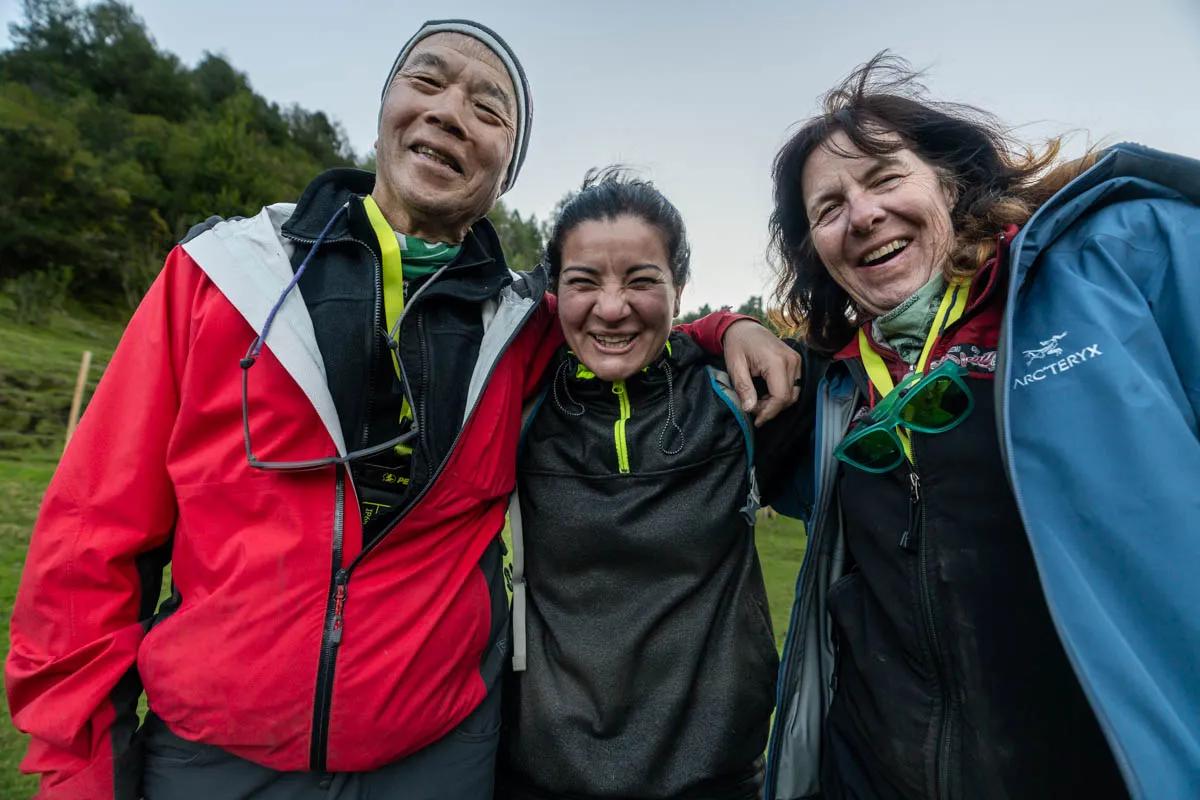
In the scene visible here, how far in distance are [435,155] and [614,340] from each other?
0.94 m

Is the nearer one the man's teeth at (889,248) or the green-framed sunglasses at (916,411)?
the green-framed sunglasses at (916,411)

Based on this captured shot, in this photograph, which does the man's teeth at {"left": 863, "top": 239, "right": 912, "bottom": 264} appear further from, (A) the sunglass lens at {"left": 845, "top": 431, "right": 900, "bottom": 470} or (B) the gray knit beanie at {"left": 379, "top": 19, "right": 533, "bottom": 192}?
(B) the gray knit beanie at {"left": 379, "top": 19, "right": 533, "bottom": 192}

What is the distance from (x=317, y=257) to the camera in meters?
1.96

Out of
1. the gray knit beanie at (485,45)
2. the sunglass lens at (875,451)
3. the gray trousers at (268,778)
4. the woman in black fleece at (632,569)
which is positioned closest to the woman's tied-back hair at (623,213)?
the woman in black fleece at (632,569)

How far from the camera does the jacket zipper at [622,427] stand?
2180mm

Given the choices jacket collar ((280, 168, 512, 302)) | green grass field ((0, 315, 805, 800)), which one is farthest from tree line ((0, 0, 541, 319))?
jacket collar ((280, 168, 512, 302))

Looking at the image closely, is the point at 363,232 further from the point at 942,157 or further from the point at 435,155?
the point at 942,157

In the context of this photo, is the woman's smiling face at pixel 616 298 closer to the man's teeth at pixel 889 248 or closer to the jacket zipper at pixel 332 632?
the man's teeth at pixel 889 248

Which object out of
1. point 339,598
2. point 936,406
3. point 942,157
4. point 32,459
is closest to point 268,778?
point 339,598

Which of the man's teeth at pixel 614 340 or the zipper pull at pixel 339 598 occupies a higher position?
the man's teeth at pixel 614 340

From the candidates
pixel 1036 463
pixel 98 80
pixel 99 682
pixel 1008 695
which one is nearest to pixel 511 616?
pixel 99 682

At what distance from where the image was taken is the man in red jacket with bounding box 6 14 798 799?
64.3 inches

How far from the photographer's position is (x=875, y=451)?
1.83 metres

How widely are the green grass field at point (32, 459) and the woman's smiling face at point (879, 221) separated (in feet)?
16.1
